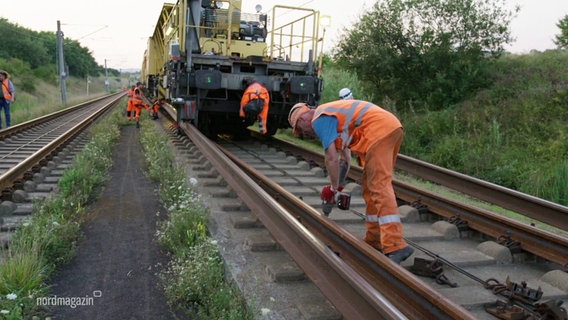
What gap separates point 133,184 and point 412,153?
7.12 metres

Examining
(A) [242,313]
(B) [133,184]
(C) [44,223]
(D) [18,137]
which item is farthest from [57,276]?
(D) [18,137]

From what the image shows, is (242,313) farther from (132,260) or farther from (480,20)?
(480,20)

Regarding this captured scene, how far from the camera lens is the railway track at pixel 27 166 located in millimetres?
5352

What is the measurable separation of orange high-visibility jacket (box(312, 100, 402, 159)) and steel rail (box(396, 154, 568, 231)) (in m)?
2.26

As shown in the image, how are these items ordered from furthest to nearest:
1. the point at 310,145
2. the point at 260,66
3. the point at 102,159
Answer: the point at 310,145 < the point at 260,66 < the point at 102,159

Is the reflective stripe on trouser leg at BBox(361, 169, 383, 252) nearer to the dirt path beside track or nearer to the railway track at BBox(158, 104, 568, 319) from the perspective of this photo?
the railway track at BBox(158, 104, 568, 319)

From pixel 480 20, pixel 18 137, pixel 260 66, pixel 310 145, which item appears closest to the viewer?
pixel 260 66

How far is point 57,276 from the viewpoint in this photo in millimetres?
3930

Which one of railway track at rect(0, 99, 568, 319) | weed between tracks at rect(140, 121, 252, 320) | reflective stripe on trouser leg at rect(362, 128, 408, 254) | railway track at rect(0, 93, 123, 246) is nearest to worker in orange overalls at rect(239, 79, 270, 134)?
railway track at rect(0, 99, 568, 319)

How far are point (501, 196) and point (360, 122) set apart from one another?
278 centimetres

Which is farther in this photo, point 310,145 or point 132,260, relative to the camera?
point 310,145

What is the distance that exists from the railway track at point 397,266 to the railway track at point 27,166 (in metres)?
2.16

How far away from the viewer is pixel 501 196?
19.3 ft

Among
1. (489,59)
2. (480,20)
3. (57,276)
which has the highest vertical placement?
(480,20)
